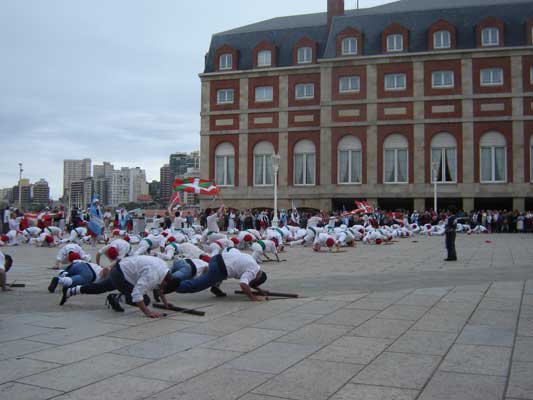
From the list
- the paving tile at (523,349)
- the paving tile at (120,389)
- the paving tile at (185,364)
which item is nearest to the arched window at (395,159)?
the paving tile at (523,349)

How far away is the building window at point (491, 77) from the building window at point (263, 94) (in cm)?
1690

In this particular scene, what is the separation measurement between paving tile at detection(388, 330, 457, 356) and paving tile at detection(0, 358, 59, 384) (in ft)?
13.2

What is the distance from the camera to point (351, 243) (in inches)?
991

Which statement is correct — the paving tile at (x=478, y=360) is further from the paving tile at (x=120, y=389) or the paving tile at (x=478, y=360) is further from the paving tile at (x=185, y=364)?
the paving tile at (x=120, y=389)

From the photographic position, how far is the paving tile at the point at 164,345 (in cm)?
678

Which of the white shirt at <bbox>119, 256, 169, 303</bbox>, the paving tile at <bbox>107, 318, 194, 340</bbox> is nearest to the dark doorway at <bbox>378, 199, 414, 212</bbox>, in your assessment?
the white shirt at <bbox>119, 256, 169, 303</bbox>

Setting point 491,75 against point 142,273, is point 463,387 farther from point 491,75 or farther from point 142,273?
point 491,75

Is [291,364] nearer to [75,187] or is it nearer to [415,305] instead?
[415,305]

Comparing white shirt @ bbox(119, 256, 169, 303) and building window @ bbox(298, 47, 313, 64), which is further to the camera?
building window @ bbox(298, 47, 313, 64)

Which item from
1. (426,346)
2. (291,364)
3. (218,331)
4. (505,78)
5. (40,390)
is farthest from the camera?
(505,78)

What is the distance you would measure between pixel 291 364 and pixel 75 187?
137 meters

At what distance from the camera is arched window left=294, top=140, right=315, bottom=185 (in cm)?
4728

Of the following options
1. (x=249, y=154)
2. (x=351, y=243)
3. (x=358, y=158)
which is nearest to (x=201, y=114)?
(x=249, y=154)

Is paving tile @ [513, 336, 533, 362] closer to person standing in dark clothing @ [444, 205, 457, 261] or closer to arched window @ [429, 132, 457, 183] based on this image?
person standing in dark clothing @ [444, 205, 457, 261]
